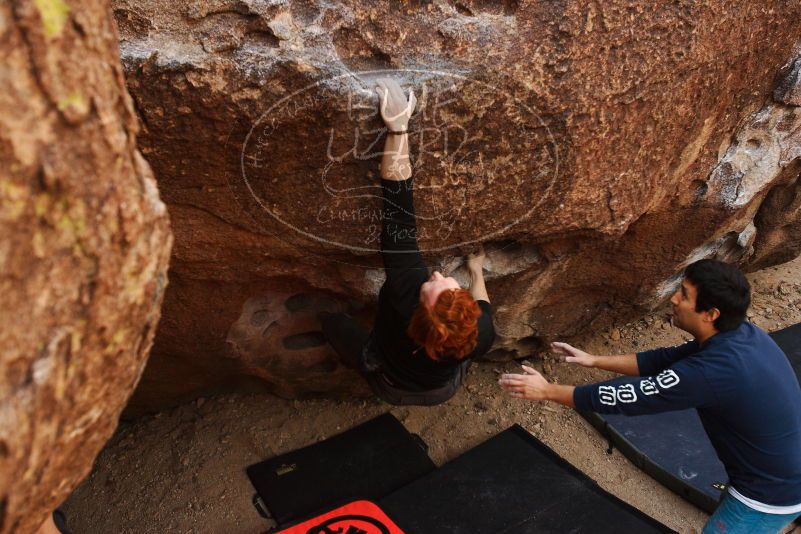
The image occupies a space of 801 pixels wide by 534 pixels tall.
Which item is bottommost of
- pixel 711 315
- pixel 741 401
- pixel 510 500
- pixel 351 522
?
pixel 351 522

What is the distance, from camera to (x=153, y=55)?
2.12 meters

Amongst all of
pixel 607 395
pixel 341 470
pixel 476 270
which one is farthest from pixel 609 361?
pixel 341 470

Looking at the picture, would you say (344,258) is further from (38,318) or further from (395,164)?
(38,318)

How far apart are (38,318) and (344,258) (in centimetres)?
168

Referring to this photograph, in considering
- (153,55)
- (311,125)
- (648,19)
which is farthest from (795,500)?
(153,55)

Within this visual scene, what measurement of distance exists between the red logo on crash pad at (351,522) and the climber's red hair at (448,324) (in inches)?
40.1

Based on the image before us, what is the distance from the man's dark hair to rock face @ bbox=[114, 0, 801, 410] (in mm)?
605

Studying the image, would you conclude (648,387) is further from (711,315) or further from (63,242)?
(63,242)

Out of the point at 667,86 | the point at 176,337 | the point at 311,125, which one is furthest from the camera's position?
the point at 176,337

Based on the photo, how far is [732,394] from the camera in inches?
86.4

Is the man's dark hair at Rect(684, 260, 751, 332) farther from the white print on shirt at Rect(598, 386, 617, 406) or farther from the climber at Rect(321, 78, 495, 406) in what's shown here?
the climber at Rect(321, 78, 495, 406)

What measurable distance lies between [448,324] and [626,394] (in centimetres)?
65

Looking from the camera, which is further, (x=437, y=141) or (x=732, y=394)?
(x=437, y=141)

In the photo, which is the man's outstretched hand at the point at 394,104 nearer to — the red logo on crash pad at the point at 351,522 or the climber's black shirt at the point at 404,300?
the climber's black shirt at the point at 404,300
